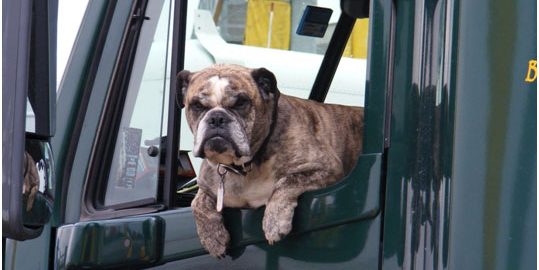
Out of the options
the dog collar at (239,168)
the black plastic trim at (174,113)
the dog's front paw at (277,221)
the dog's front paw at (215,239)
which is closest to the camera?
the dog's front paw at (277,221)

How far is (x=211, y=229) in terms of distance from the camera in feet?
7.36

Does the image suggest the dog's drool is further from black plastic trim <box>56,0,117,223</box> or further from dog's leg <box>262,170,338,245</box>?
black plastic trim <box>56,0,117,223</box>

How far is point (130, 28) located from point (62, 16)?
→ 17 cm

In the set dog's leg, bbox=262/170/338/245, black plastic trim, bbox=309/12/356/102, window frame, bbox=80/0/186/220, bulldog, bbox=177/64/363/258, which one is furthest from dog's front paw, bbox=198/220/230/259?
black plastic trim, bbox=309/12/356/102

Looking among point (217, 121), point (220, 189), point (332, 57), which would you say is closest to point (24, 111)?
point (217, 121)

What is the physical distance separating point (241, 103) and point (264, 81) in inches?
4.1

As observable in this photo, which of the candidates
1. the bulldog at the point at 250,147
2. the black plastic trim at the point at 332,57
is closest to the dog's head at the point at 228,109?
the bulldog at the point at 250,147

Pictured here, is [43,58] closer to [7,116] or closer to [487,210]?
[7,116]

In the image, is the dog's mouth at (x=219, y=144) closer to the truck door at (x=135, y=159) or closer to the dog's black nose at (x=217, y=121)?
the dog's black nose at (x=217, y=121)

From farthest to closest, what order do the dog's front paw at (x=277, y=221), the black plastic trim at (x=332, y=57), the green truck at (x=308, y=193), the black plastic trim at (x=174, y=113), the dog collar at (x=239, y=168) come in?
1. the black plastic trim at (x=332, y=57)
2. the black plastic trim at (x=174, y=113)
3. the dog collar at (x=239, y=168)
4. the dog's front paw at (x=277, y=221)
5. the green truck at (x=308, y=193)

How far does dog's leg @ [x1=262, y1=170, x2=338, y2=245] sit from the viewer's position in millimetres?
2115

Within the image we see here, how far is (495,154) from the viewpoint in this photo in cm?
177

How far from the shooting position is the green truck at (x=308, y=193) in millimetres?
1777

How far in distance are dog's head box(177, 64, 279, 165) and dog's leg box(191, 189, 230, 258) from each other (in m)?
0.12
